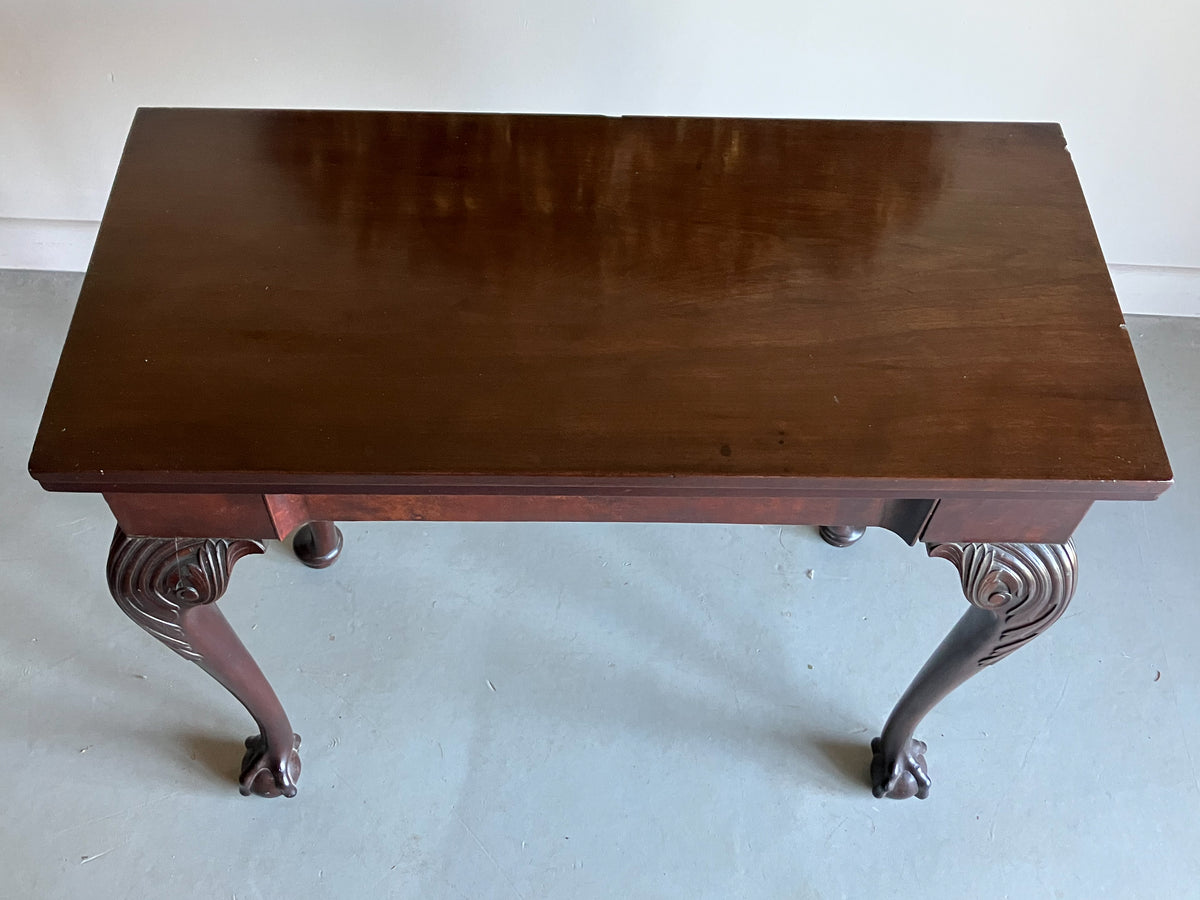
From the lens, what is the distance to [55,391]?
2.76 feet

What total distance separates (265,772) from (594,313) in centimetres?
74

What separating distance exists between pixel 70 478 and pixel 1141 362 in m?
1.63

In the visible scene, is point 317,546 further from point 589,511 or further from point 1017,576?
point 1017,576

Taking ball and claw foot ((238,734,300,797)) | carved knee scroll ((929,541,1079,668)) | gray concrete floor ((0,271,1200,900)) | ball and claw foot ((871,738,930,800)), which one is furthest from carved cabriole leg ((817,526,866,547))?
ball and claw foot ((238,734,300,797))

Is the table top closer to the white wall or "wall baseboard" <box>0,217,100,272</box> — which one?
the white wall

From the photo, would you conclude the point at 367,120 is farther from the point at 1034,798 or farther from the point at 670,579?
the point at 1034,798

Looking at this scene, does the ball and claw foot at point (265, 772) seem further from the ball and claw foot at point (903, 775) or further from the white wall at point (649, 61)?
the white wall at point (649, 61)

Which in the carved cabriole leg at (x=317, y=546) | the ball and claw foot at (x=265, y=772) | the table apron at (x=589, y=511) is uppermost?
the table apron at (x=589, y=511)

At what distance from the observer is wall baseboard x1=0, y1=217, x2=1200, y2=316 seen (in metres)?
1.70

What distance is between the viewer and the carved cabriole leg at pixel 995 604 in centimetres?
88

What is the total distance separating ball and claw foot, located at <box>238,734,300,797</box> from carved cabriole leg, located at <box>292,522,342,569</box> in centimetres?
28

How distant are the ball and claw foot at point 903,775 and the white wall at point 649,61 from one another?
2.97 ft

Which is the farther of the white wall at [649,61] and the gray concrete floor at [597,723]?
the white wall at [649,61]

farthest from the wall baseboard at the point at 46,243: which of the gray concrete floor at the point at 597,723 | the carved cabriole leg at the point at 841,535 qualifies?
the carved cabriole leg at the point at 841,535
